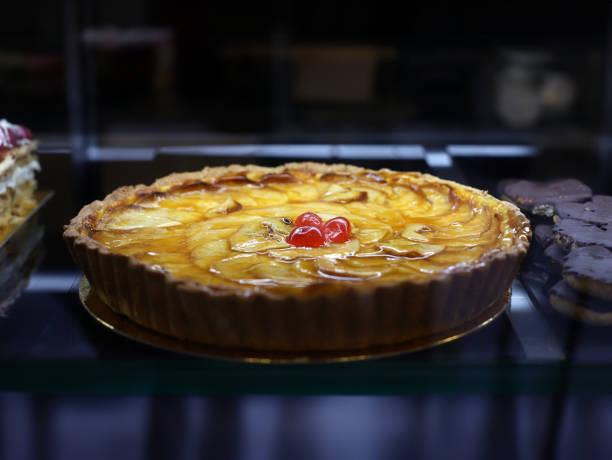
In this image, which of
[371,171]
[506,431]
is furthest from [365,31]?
[506,431]

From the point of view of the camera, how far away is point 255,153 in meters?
1.96

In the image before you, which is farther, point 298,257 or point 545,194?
point 545,194

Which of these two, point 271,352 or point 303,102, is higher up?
point 303,102

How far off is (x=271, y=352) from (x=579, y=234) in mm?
638

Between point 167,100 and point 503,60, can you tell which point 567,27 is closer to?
point 503,60

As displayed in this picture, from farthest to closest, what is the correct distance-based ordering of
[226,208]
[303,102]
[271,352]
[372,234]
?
1. [303,102]
2. [226,208]
3. [372,234]
4. [271,352]

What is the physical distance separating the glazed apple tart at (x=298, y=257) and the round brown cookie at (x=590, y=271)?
0.31 ft

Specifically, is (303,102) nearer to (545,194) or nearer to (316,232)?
(545,194)

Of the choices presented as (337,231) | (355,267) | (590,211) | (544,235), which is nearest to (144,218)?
(337,231)

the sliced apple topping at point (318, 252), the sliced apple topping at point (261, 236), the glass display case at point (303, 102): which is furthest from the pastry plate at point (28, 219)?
the sliced apple topping at point (318, 252)

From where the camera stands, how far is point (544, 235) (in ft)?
4.66

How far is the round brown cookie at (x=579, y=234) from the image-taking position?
1283 mm

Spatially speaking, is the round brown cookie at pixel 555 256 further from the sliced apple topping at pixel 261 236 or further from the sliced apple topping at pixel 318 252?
the sliced apple topping at pixel 261 236

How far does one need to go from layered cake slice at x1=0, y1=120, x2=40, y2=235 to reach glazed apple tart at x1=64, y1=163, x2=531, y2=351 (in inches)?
10.7
